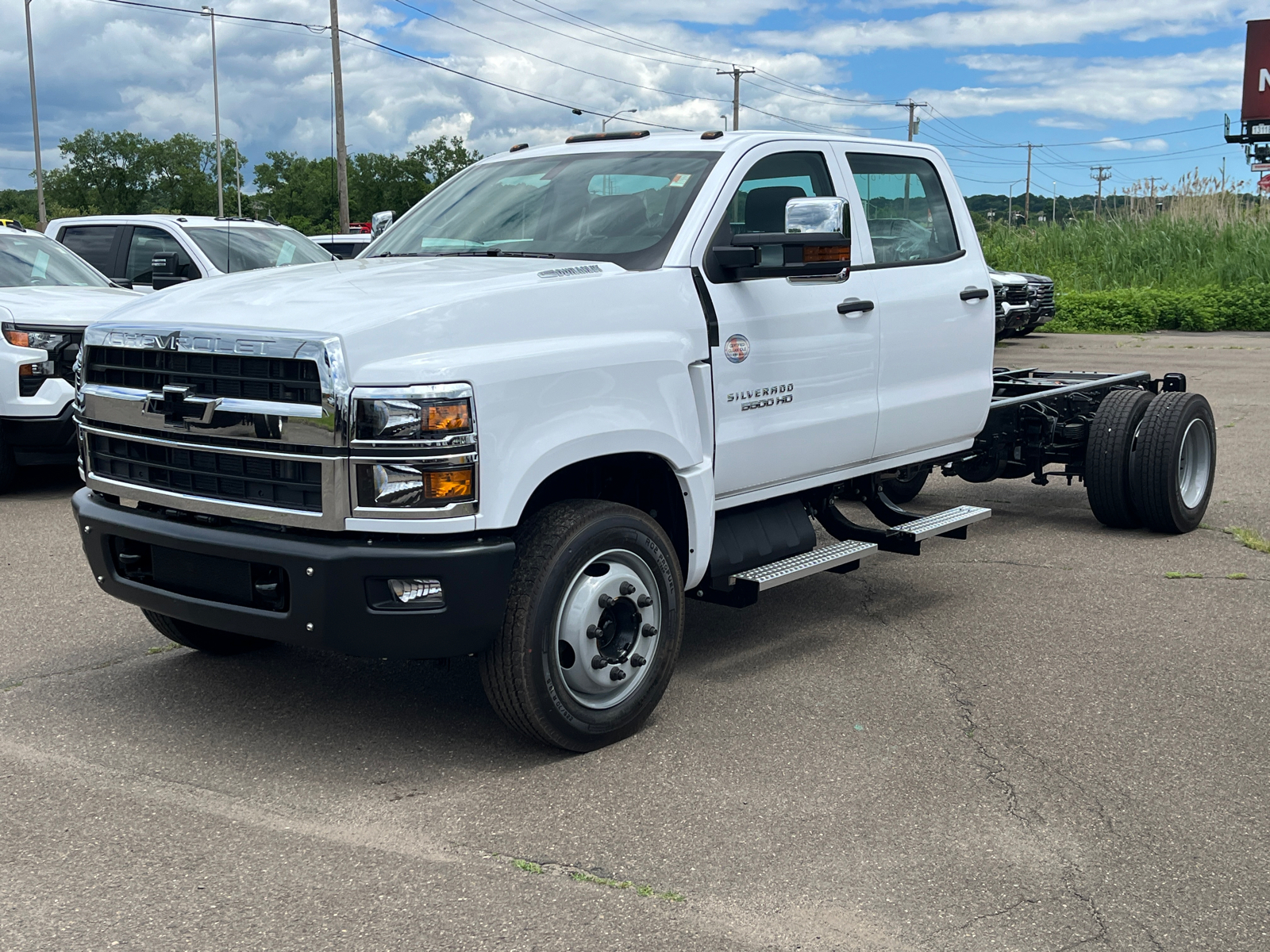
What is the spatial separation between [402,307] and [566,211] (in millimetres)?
1469

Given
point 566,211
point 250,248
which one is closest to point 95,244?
point 250,248

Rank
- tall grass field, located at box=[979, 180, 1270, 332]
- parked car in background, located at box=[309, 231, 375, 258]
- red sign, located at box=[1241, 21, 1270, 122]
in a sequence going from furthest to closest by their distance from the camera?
red sign, located at box=[1241, 21, 1270, 122]
tall grass field, located at box=[979, 180, 1270, 332]
parked car in background, located at box=[309, 231, 375, 258]

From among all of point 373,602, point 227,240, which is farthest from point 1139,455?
point 227,240

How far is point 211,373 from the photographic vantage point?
159 inches

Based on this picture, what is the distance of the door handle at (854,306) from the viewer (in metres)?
5.41

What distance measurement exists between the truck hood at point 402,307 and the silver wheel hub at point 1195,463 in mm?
4601

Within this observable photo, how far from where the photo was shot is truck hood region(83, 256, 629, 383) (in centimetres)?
385

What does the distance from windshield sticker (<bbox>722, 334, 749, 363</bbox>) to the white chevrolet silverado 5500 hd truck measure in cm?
1

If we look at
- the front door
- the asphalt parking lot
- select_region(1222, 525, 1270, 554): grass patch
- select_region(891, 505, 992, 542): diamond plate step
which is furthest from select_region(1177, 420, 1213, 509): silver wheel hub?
the front door

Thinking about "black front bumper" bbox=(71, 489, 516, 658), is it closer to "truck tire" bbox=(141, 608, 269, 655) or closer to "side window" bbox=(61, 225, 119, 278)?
"truck tire" bbox=(141, 608, 269, 655)

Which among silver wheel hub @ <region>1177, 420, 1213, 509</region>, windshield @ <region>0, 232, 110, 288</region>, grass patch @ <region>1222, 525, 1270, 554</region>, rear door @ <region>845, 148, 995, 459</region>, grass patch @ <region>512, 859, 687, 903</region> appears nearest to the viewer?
grass patch @ <region>512, 859, 687, 903</region>

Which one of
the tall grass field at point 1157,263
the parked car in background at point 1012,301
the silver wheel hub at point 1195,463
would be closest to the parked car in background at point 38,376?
the silver wheel hub at point 1195,463

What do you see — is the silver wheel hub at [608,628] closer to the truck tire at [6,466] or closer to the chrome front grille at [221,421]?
the chrome front grille at [221,421]

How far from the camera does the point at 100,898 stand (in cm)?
338
